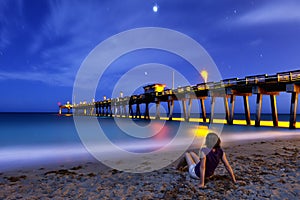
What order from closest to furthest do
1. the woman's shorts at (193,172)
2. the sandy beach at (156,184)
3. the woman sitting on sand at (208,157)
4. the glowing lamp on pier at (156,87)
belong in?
the sandy beach at (156,184), the woman sitting on sand at (208,157), the woman's shorts at (193,172), the glowing lamp on pier at (156,87)

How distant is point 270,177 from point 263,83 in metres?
16.3

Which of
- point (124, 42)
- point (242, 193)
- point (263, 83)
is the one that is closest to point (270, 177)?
point (242, 193)

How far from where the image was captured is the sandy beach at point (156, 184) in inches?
158

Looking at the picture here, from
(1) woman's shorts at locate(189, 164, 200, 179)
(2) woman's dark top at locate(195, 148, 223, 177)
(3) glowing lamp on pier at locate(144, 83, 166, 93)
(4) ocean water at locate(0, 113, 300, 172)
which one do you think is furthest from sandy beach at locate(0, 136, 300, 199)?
(3) glowing lamp on pier at locate(144, 83, 166, 93)

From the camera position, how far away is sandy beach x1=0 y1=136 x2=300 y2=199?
4.02 m

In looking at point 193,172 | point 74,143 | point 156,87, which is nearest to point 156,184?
point 193,172

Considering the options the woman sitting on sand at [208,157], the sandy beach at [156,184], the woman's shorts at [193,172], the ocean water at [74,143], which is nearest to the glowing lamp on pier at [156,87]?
the ocean water at [74,143]

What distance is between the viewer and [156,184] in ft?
15.4

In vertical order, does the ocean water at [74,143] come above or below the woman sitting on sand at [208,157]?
below

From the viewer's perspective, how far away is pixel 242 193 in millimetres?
3990

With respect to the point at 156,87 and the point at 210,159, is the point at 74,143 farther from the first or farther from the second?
the point at 156,87

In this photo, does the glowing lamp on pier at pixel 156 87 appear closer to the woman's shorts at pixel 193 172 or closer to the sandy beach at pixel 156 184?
the sandy beach at pixel 156 184

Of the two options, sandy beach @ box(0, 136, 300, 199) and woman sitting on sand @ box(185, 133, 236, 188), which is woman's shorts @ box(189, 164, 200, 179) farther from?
sandy beach @ box(0, 136, 300, 199)

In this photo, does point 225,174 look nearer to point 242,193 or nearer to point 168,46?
point 242,193
